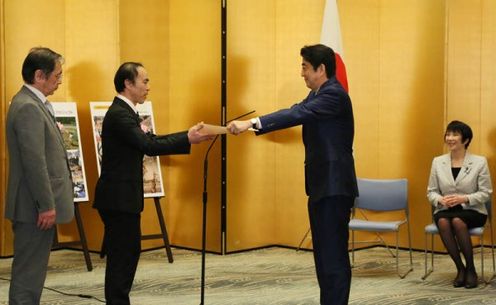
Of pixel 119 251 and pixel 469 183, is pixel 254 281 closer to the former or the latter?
pixel 469 183

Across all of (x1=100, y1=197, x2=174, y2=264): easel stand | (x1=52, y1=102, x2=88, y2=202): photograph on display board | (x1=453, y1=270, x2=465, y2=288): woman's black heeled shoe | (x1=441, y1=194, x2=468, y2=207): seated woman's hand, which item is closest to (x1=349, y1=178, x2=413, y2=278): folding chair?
(x1=441, y1=194, x2=468, y2=207): seated woman's hand

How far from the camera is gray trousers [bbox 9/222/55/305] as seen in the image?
389 cm

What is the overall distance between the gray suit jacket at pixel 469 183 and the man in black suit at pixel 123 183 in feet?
9.71

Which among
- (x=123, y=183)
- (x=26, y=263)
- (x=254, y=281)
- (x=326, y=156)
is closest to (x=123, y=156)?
(x=123, y=183)

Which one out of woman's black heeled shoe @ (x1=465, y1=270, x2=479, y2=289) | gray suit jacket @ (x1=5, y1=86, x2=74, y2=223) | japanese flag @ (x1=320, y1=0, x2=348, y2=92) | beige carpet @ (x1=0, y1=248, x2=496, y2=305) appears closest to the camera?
gray suit jacket @ (x1=5, y1=86, x2=74, y2=223)

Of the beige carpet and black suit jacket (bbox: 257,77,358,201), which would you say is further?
the beige carpet

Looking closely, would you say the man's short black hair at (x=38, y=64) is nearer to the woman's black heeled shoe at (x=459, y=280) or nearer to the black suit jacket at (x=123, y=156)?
the black suit jacket at (x=123, y=156)

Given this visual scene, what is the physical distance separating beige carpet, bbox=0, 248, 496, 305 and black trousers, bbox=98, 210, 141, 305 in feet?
3.84

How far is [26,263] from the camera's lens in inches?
153

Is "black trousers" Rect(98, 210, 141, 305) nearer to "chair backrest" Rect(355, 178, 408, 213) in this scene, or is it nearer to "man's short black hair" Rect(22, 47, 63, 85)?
"man's short black hair" Rect(22, 47, 63, 85)

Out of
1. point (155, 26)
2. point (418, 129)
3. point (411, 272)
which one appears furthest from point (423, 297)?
point (155, 26)

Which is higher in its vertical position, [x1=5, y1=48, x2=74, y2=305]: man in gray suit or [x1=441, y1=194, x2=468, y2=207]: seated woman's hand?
[x1=5, y1=48, x2=74, y2=305]: man in gray suit

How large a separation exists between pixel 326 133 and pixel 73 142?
331cm

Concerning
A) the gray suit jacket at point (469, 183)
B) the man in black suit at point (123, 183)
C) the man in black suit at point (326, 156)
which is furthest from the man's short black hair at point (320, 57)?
the gray suit jacket at point (469, 183)
